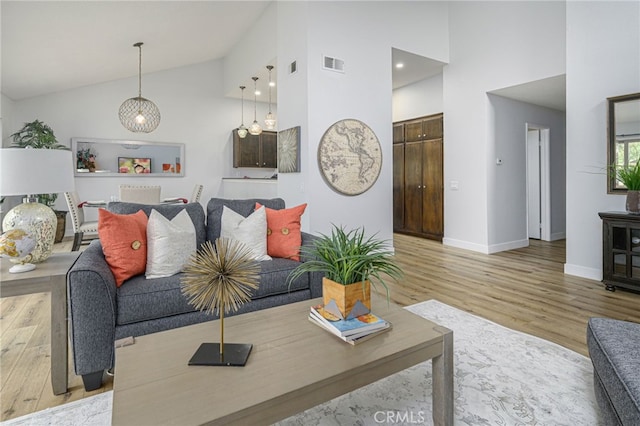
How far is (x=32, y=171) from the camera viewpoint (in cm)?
193

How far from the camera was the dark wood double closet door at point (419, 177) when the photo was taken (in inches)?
236

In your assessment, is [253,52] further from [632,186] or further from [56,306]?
[632,186]

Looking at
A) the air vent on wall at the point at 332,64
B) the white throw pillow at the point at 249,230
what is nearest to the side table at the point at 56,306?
the white throw pillow at the point at 249,230

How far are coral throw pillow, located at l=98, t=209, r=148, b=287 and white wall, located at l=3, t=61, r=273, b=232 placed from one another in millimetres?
5551

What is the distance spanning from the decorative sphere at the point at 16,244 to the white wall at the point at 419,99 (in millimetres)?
5916

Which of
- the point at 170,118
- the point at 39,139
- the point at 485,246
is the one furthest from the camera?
the point at 170,118

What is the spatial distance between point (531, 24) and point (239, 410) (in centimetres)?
554

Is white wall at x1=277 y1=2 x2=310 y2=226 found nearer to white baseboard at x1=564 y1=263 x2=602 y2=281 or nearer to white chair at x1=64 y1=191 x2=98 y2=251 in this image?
white chair at x1=64 y1=191 x2=98 y2=251

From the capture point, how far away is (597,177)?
3.65 metres

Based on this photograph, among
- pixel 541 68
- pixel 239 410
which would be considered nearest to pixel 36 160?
pixel 239 410

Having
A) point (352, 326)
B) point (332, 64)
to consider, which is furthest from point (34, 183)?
point (332, 64)

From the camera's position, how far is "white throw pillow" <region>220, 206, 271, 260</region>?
258cm

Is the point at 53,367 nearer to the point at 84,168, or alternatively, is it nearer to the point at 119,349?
the point at 119,349

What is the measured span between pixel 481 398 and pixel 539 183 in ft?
18.4
